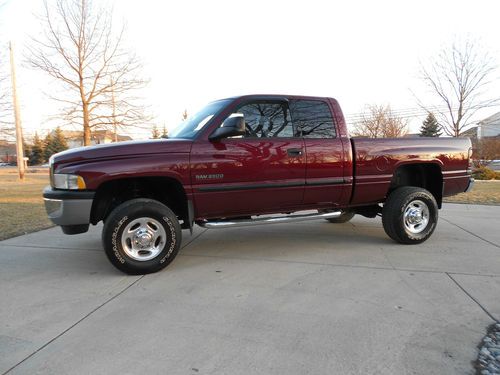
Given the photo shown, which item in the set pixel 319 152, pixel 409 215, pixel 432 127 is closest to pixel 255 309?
pixel 319 152

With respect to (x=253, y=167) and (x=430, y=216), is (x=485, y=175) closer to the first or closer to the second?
(x=430, y=216)

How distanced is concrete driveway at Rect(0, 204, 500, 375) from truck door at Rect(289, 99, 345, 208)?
78cm

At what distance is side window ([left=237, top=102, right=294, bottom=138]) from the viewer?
4.66 m

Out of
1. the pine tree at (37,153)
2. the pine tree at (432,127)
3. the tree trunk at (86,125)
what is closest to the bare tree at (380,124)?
the pine tree at (432,127)

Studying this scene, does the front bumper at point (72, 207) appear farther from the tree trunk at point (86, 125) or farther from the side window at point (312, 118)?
the tree trunk at point (86, 125)

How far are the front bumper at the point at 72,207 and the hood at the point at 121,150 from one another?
36cm

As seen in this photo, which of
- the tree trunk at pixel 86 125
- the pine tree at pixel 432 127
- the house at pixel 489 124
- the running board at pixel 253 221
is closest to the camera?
the running board at pixel 253 221

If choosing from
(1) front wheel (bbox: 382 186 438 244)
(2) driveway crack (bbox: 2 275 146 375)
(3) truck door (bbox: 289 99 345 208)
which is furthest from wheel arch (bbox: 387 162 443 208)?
(2) driveway crack (bbox: 2 275 146 375)

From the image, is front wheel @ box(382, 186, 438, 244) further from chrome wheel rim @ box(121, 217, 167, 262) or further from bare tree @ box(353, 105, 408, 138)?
bare tree @ box(353, 105, 408, 138)

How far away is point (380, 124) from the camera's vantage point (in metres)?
30.5

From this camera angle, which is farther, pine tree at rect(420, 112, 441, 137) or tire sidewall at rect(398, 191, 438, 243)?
pine tree at rect(420, 112, 441, 137)

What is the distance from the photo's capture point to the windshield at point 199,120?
4.59 m

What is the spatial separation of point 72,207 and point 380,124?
2977 centimetres

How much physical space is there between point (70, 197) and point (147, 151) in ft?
3.02
